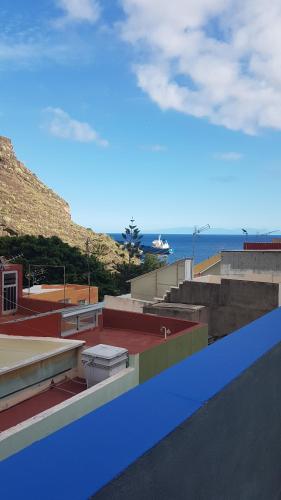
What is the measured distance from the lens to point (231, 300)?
16.3 meters

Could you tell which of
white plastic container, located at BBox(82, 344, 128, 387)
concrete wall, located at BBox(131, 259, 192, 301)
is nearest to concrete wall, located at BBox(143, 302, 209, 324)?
concrete wall, located at BBox(131, 259, 192, 301)

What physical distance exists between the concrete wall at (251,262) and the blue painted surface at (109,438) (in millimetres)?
16472

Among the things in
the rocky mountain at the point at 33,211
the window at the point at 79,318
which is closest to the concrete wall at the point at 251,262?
the window at the point at 79,318

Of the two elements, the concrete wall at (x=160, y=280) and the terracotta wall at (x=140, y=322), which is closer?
the terracotta wall at (x=140, y=322)

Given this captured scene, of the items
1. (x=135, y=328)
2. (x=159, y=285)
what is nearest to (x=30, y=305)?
(x=135, y=328)

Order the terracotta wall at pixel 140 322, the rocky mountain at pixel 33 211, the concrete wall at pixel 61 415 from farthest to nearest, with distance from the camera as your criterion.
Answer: the rocky mountain at pixel 33 211, the terracotta wall at pixel 140 322, the concrete wall at pixel 61 415

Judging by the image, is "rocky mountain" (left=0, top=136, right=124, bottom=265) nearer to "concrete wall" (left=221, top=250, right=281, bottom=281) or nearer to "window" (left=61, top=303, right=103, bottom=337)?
"concrete wall" (left=221, top=250, right=281, bottom=281)

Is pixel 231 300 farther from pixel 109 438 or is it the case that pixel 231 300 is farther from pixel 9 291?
pixel 109 438

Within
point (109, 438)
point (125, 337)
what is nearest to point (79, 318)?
point (125, 337)

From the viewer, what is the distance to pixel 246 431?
8.90 ft

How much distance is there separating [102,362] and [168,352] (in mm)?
2981

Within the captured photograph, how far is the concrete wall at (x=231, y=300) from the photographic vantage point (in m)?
15.5

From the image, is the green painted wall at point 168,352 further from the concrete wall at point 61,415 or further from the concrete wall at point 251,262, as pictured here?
the concrete wall at point 251,262

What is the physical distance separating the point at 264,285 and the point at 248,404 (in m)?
13.4
